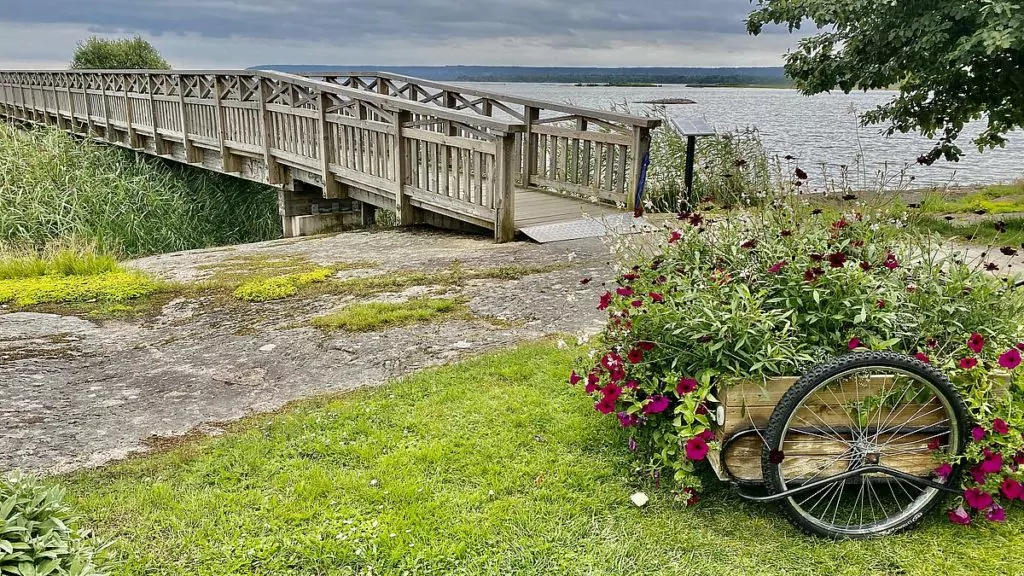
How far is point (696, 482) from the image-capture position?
101 inches

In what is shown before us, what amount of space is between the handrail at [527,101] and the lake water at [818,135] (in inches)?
19.9

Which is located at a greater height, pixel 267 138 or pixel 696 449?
pixel 267 138

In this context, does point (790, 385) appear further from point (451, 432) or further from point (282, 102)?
point (282, 102)

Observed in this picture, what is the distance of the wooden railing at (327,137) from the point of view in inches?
299

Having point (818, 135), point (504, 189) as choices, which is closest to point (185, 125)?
point (504, 189)

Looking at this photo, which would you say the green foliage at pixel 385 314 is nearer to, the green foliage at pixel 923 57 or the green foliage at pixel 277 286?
the green foliage at pixel 277 286

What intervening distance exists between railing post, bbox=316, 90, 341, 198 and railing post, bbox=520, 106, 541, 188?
2624 mm

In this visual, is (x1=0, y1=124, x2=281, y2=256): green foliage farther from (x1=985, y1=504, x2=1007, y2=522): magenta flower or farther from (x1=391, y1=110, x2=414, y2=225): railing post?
(x1=985, y1=504, x2=1007, y2=522): magenta flower

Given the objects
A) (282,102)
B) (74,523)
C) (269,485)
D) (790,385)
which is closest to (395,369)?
(269,485)

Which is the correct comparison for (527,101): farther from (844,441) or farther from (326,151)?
(844,441)

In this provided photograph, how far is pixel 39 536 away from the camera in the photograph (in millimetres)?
2203

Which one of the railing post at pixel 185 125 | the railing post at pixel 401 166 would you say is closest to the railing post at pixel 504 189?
the railing post at pixel 401 166

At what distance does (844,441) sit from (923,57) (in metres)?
5.70

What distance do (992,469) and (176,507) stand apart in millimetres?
2862
